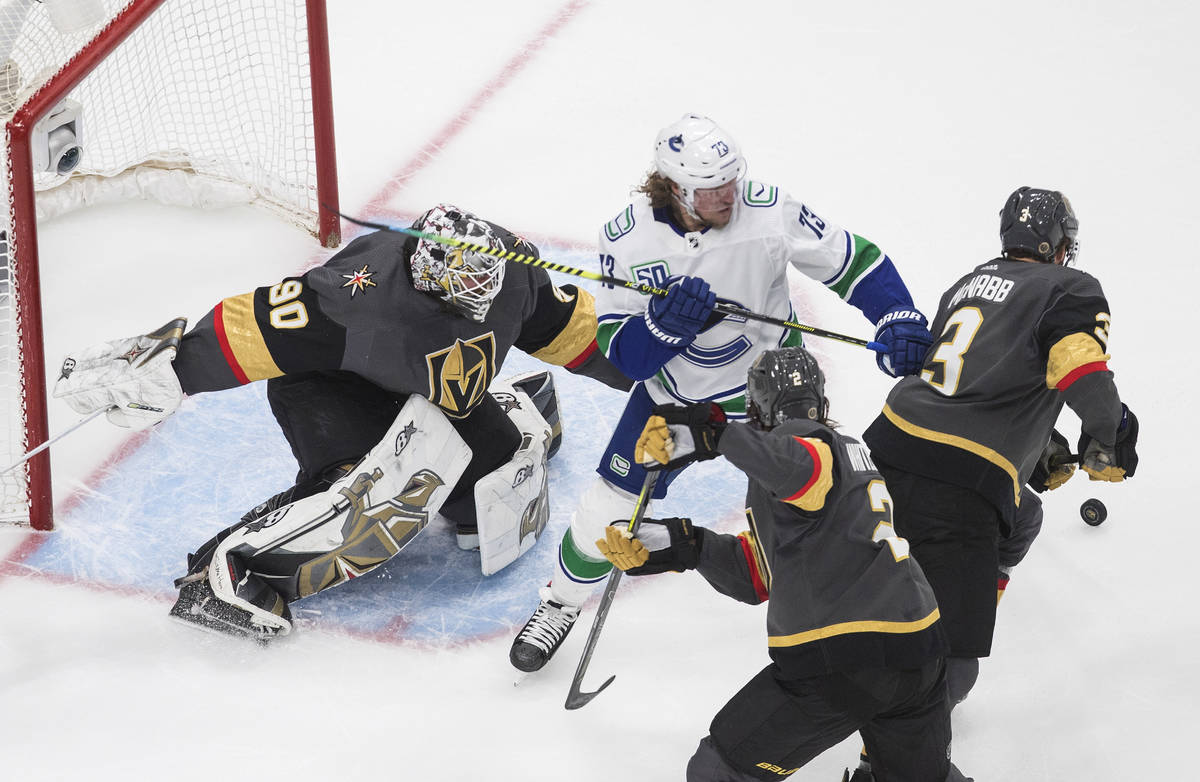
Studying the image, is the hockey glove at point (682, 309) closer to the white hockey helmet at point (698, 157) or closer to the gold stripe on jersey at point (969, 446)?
the white hockey helmet at point (698, 157)

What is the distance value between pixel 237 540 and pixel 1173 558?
2.37m

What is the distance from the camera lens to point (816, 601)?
2.63 m

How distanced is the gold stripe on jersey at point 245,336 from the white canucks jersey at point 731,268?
0.78m

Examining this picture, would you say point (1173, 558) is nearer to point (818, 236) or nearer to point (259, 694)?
point (818, 236)

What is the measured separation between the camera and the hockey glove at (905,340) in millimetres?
3201

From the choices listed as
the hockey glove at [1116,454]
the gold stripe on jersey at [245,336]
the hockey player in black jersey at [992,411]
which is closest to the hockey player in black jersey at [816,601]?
the hockey player in black jersey at [992,411]

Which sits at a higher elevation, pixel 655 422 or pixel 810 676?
pixel 655 422

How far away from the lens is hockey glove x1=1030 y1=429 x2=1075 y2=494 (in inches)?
131

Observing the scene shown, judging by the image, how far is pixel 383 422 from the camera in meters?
3.62

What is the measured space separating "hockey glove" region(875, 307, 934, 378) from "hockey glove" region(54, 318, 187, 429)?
5.29 ft

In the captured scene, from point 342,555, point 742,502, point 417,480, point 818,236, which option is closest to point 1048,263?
point 818,236

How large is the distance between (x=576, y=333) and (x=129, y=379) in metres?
1.09

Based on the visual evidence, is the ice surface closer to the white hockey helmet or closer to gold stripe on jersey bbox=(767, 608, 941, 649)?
gold stripe on jersey bbox=(767, 608, 941, 649)

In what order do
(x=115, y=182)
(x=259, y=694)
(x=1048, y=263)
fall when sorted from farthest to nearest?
(x=115, y=182) → (x=259, y=694) → (x=1048, y=263)
